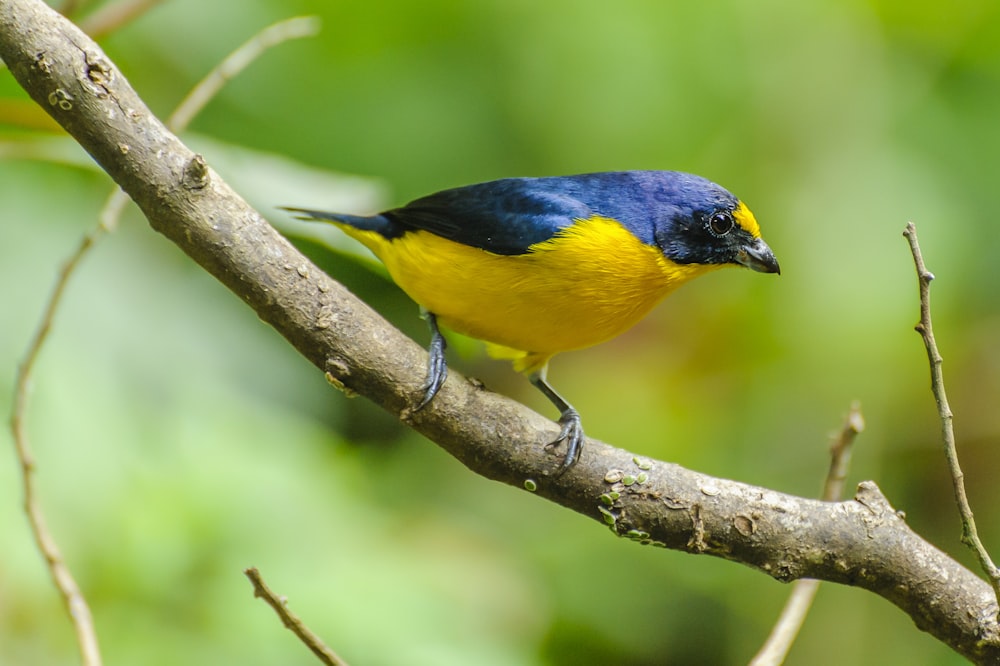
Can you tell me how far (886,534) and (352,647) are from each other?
1.78 meters

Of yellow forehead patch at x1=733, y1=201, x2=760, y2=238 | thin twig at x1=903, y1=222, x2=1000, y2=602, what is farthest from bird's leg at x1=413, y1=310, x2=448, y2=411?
yellow forehead patch at x1=733, y1=201, x2=760, y2=238

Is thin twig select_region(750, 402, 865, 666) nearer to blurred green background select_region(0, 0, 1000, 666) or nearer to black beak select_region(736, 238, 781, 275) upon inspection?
black beak select_region(736, 238, 781, 275)

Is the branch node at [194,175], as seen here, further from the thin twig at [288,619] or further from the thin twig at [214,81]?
the thin twig at [288,619]

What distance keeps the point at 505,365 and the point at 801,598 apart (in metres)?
2.74

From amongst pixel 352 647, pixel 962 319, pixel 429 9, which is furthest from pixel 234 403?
pixel 962 319

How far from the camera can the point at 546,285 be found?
127 inches

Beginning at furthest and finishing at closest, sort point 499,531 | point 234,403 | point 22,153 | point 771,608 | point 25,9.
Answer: point 499,531 < point 771,608 < point 234,403 < point 22,153 < point 25,9

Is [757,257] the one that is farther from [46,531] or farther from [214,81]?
[46,531]

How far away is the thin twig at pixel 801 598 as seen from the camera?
8.16 ft

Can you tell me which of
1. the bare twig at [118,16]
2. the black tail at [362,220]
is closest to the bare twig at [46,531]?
the bare twig at [118,16]

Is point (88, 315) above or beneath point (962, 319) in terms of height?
beneath

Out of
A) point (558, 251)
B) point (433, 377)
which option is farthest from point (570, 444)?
point (558, 251)

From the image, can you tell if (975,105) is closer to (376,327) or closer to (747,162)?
(747,162)

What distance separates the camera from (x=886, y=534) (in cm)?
254
